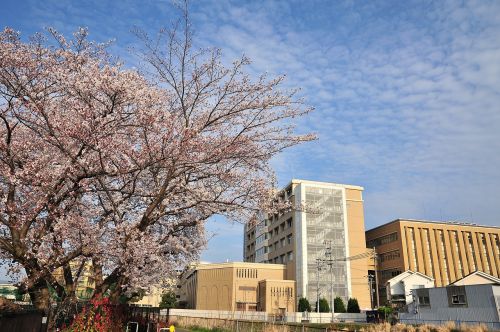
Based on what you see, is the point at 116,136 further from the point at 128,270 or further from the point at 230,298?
the point at 230,298

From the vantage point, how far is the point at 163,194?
11383 millimetres

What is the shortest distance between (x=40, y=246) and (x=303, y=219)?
217ft

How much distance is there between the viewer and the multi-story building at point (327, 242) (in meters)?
70.4

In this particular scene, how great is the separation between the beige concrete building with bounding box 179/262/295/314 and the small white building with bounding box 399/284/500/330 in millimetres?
31086

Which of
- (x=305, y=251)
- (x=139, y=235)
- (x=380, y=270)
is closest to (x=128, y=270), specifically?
(x=139, y=235)

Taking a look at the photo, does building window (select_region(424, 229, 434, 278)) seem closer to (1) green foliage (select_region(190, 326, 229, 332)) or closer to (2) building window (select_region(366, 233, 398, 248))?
(2) building window (select_region(366, 233, 398, 248))

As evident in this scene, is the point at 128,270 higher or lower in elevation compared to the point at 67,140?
lower

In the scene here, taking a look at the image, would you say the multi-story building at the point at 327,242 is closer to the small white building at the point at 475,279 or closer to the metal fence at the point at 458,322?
the small white building at the point at 475,279

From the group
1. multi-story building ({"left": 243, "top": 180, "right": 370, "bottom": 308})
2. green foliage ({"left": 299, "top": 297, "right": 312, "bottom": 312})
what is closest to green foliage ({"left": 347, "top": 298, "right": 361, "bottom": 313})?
green foliage ({"left": 299, "top": 297, "right": 312, "bottom": 312})

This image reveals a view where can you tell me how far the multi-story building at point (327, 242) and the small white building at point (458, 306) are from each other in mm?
27871

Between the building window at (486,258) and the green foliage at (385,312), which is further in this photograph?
the building window at (486,258)

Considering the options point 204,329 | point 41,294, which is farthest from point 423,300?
point 41,294

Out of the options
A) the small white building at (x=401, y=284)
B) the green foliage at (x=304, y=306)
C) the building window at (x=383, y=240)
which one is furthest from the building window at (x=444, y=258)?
the green foliage at (x=304, y=306)

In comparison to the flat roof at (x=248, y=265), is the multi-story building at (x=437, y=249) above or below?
above
